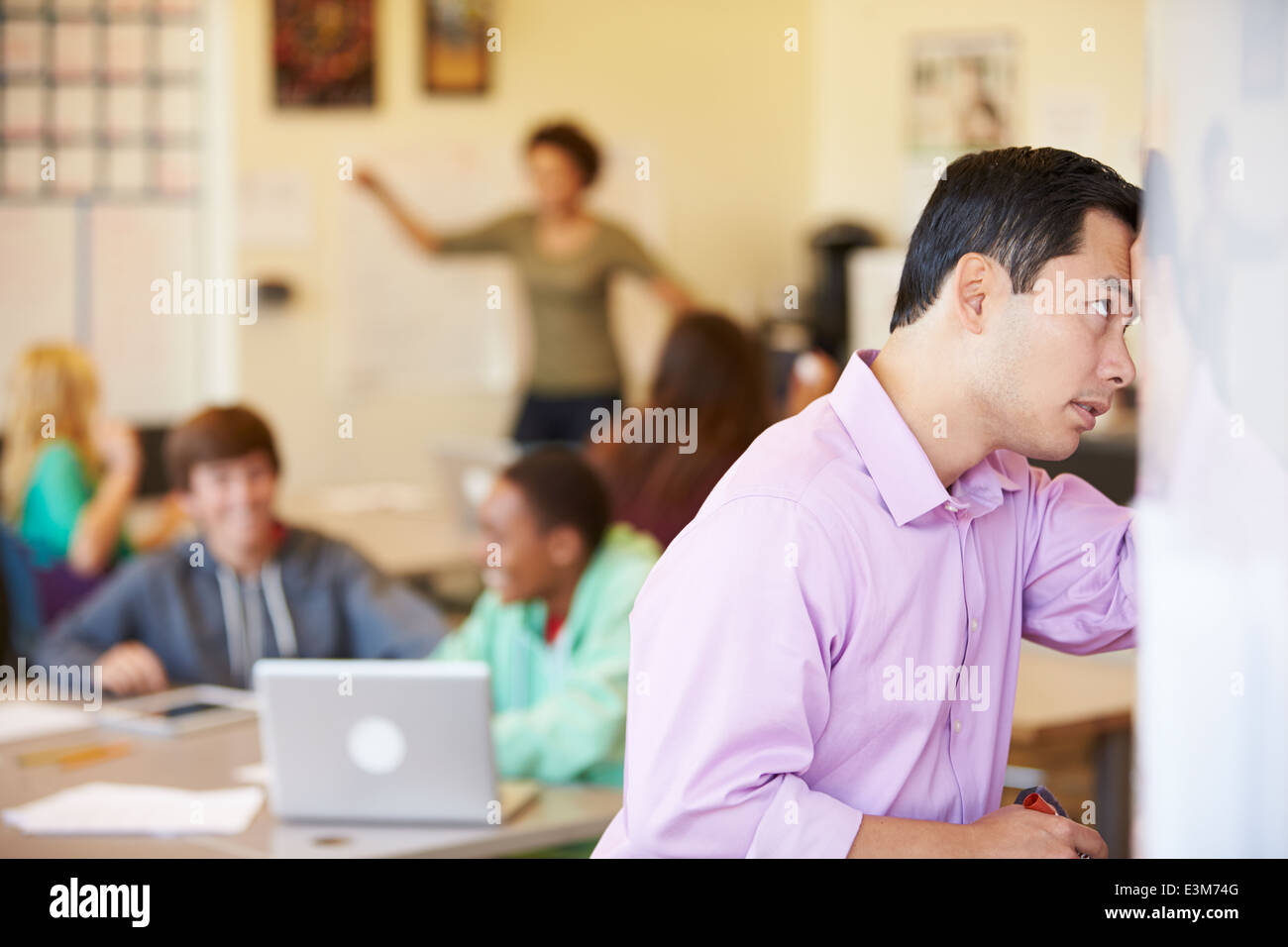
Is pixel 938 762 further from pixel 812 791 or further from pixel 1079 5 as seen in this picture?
pixel 1079 5

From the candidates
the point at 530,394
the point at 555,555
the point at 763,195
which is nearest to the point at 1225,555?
the point at 555,555

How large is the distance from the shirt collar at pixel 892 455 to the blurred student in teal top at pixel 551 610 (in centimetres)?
105

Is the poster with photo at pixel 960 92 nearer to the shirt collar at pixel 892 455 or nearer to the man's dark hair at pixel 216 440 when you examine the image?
the man's dark hair at pixel 216 440

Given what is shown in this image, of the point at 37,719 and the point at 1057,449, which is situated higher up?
the point at 1057,449

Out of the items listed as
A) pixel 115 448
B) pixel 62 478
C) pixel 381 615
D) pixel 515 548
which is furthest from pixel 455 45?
pixel 515 548

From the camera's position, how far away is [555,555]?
2465mm

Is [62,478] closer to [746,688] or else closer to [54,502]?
[54,502]

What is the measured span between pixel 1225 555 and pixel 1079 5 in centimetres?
485

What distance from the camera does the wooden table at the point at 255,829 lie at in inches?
75.0

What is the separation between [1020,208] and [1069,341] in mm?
111

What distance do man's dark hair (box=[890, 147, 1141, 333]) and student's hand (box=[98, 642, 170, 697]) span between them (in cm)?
197

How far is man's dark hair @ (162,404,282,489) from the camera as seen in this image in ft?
9.29

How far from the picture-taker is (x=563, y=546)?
2.47 metres

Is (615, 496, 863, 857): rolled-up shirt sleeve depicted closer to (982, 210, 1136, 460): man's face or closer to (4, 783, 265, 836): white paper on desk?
(982, 210, 1136, 460): man's face
